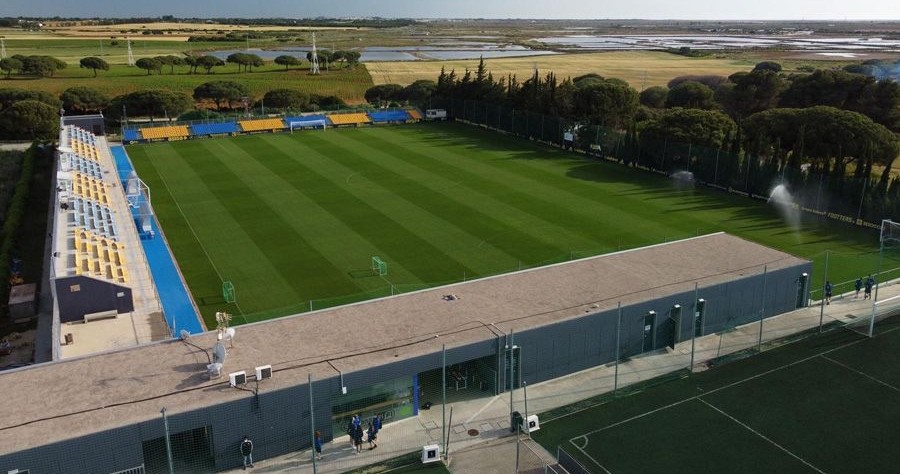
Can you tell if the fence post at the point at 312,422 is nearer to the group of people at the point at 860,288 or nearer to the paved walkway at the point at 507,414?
the paved walkway at the point at 507,414

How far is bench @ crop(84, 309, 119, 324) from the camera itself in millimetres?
22656

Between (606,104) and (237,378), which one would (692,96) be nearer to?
(606,104)

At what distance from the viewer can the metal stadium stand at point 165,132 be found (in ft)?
200

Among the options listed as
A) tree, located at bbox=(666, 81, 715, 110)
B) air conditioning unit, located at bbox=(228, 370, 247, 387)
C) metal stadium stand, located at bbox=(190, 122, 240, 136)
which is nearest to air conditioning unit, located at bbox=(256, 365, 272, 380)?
air conditioning unit, located at bbox=(228, 370, 247, 387)

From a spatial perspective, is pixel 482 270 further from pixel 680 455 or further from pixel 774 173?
pixel 774 173

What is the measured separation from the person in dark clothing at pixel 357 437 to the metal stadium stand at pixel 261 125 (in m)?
52.2

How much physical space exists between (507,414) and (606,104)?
143 ft

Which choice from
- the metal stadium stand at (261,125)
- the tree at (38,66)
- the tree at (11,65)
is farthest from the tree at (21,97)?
the tree at (38,66)

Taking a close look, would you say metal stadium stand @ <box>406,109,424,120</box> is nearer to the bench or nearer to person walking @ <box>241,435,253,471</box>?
the bench

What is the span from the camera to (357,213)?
A: 127 feet

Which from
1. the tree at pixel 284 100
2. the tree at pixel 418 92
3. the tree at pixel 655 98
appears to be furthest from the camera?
the tree at pixel 655 98

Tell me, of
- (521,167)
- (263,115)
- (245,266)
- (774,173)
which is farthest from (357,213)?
(263,115)

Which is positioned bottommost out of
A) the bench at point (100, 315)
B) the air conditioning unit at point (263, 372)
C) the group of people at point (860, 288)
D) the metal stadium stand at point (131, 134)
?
the group of people at point (860, 288)

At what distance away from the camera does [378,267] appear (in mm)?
29672
